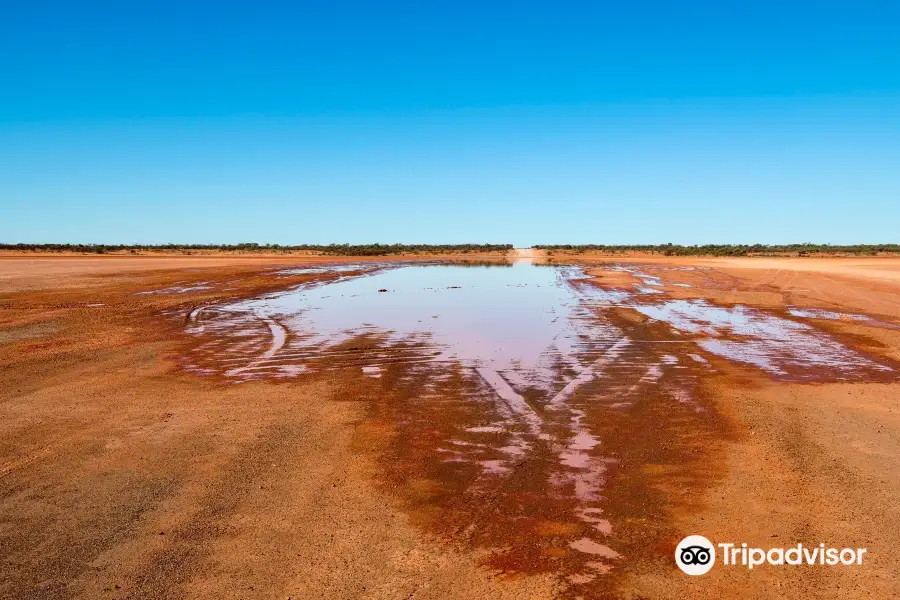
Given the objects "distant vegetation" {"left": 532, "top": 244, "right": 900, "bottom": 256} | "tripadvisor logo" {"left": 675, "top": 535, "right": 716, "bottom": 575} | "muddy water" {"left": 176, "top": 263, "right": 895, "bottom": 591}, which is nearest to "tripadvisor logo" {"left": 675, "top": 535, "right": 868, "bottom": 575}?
"tripadvisor logo" {"left": 675, "top": 535, "right": 716, "bottom": 575}

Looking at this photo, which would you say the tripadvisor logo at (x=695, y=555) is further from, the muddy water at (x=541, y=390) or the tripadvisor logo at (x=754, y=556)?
the muddy water at (x=541, y=390)

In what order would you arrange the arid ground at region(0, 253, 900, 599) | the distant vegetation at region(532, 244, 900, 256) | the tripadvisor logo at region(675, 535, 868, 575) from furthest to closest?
the distant vegetation at region(532, 244, 900, 256)
the tripadvisor logo at region(675, 535, 868, 575)
the arid ground at region(0, 253, 900, 599)

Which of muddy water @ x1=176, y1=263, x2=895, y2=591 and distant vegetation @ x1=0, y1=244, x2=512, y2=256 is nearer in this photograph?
muddy water @ x1=176, y1=263, x2=895, y2=591

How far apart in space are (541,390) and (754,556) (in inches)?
173

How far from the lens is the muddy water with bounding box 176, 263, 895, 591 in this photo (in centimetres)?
431

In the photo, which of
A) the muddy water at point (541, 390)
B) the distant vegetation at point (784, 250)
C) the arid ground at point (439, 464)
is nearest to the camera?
the arid ground at point (439, 464)

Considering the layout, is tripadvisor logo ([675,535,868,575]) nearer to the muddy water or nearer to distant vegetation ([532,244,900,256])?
the muddy water

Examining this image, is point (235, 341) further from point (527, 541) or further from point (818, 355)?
point (818, 355)

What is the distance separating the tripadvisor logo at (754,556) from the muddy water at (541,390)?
0.69 ft

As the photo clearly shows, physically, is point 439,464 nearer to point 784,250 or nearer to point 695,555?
point 695,555

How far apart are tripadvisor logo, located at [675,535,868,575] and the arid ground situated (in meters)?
0.07

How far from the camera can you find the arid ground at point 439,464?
369cm

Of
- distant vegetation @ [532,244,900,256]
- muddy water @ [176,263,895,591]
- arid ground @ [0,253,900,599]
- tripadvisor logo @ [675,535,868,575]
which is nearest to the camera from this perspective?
arid ground @ [0,253,900,599]

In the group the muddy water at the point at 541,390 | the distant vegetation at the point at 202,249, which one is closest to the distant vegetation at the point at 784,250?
the distant vegetation at the point at 202,249
